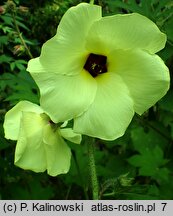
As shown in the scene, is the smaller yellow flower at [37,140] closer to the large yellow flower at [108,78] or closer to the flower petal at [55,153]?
the flower petal at [55,153]

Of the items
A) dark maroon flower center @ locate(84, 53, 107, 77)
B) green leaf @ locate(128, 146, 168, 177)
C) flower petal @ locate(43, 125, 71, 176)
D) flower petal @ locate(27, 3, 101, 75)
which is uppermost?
flower petal @ locate(27, 3, 101, 75)

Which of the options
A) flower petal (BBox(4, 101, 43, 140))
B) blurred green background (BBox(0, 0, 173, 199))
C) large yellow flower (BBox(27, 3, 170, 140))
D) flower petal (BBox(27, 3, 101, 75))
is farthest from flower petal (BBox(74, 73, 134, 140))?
blurred green background (BBox(0, 0, 173, 199))

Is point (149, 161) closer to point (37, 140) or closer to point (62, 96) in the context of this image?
Result: point (37, 140)

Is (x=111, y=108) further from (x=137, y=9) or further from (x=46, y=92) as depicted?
(x=137, y=9)

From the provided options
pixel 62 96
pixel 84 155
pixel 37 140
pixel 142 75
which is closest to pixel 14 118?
pixel 37 140

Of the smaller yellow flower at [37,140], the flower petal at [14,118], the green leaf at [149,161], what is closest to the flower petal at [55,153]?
the smaller yellow flower at [37,140]

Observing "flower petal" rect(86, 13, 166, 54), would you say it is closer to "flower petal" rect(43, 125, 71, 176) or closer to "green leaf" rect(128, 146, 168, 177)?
"flower petal" rect(43, 125, 71, 176)

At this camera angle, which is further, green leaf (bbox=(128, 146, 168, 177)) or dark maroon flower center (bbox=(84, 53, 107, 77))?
green leaf (bbox=(128, 146, 168, 177))

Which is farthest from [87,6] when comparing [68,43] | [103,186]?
[103,186]
